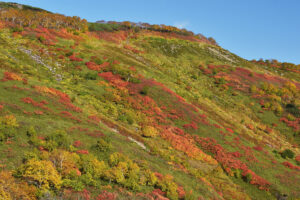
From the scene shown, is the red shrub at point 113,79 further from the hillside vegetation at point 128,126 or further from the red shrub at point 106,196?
the red shrub at point 106,196

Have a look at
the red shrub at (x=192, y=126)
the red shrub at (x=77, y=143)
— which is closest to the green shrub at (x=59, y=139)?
the red shrub at (x=77, y=143)

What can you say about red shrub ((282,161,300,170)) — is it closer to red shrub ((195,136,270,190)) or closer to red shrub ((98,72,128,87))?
red shrub ((195,136,270,190))

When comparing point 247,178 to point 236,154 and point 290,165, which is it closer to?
point 236,154

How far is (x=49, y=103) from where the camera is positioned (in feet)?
92.3

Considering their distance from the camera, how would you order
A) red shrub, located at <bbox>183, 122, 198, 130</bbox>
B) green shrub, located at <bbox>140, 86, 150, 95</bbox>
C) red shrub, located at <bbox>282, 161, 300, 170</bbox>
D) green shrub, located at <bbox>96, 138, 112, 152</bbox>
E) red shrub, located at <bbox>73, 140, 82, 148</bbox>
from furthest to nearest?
green shrub, located at <bbox>140, 86, 150, 95</bbox> < red shrub, located at <bbox>183, 122, 198, 130</bbox> < red shrub, located at <bbox>282, 161, 300, 170</bbox> < green shrub, located at <bbox>96, 138, 112, 152</bbox> < red shrub, located at <bbox>73, 140, 82, 148</bbox>

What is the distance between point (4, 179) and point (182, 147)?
23141 mm

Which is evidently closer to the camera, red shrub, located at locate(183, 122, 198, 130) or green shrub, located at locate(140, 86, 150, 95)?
red shrub, located at locate(183, 122, 198, 130)

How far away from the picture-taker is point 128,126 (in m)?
32.7

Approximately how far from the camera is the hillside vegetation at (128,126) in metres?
16.2

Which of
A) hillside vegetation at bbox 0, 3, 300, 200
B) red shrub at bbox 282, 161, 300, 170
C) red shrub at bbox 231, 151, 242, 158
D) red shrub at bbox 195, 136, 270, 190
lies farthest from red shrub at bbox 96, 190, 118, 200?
red shrub at bbox 282, 161, 300, 170

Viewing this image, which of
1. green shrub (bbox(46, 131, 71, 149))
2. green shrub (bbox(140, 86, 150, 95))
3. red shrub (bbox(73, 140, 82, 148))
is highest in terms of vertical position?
green shrub (bbox(140, 86, 150, 95))

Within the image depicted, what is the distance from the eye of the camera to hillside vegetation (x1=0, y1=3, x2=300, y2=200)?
16.2m

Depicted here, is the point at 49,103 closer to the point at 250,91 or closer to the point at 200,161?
the point at 200,161

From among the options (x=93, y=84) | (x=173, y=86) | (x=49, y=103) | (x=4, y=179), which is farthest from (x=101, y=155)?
(x=173, y=86)
